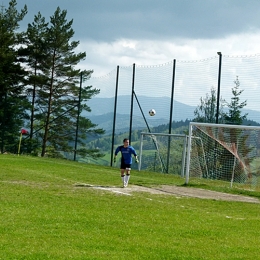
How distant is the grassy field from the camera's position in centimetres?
847

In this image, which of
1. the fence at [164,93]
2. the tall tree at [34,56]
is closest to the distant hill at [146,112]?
the fence at [164,93]

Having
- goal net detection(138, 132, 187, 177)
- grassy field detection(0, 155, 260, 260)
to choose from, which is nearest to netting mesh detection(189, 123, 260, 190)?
goal net detection(138, 132, 187, 177)

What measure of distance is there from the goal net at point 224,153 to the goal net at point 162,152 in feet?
17.4

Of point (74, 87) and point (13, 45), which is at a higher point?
point (13, 45)

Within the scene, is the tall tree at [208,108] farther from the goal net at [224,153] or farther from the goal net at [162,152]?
the goal net at [224,153]

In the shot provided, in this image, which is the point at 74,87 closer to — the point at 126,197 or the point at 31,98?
the point at 31,98

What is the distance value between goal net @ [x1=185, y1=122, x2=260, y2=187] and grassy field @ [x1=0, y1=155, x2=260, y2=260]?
6048 mm

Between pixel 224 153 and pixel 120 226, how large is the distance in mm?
13812

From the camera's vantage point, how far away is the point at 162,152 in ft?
106

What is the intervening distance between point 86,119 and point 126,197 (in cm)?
2898

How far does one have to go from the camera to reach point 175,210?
1366 centimetres

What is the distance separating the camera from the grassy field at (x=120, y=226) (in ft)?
27.8

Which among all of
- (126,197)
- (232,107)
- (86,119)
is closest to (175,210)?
(126,197)

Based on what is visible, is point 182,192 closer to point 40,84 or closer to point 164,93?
point 164,93
